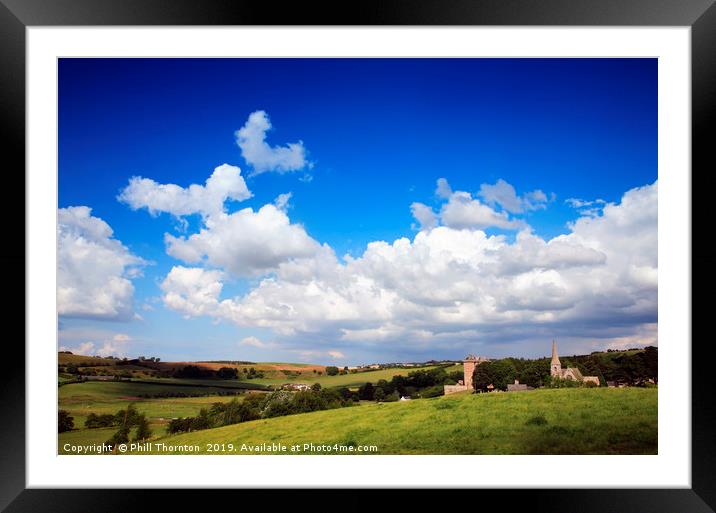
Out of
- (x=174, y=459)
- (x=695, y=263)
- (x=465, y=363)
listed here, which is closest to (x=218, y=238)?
(x=174, y=459)

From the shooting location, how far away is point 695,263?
2.25m

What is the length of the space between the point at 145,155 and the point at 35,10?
5.59ft

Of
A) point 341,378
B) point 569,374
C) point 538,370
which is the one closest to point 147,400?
point 341,378

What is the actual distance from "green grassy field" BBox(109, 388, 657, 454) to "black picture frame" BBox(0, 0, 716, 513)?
121 cm

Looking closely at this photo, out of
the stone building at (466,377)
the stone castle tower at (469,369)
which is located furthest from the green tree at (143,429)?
the stone castle tower at (469,369)

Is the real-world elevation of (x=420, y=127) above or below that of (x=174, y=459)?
above

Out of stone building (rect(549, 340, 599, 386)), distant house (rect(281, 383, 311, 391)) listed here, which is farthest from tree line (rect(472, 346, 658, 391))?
distant house (rect(281, 383, 311, 391))

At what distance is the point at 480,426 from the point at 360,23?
3.36 meters

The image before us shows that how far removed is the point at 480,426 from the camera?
4121mm

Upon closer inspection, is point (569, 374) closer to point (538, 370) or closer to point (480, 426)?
point (538, 370)

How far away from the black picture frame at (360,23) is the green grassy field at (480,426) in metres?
1.21

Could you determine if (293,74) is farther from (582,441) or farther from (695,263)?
(582,441)

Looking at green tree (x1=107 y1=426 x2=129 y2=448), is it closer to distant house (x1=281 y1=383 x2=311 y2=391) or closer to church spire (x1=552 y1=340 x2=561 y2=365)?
distant house (x1=281 y1=383 x2=311 y2=391)

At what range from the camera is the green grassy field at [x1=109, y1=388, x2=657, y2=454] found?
369 cm
